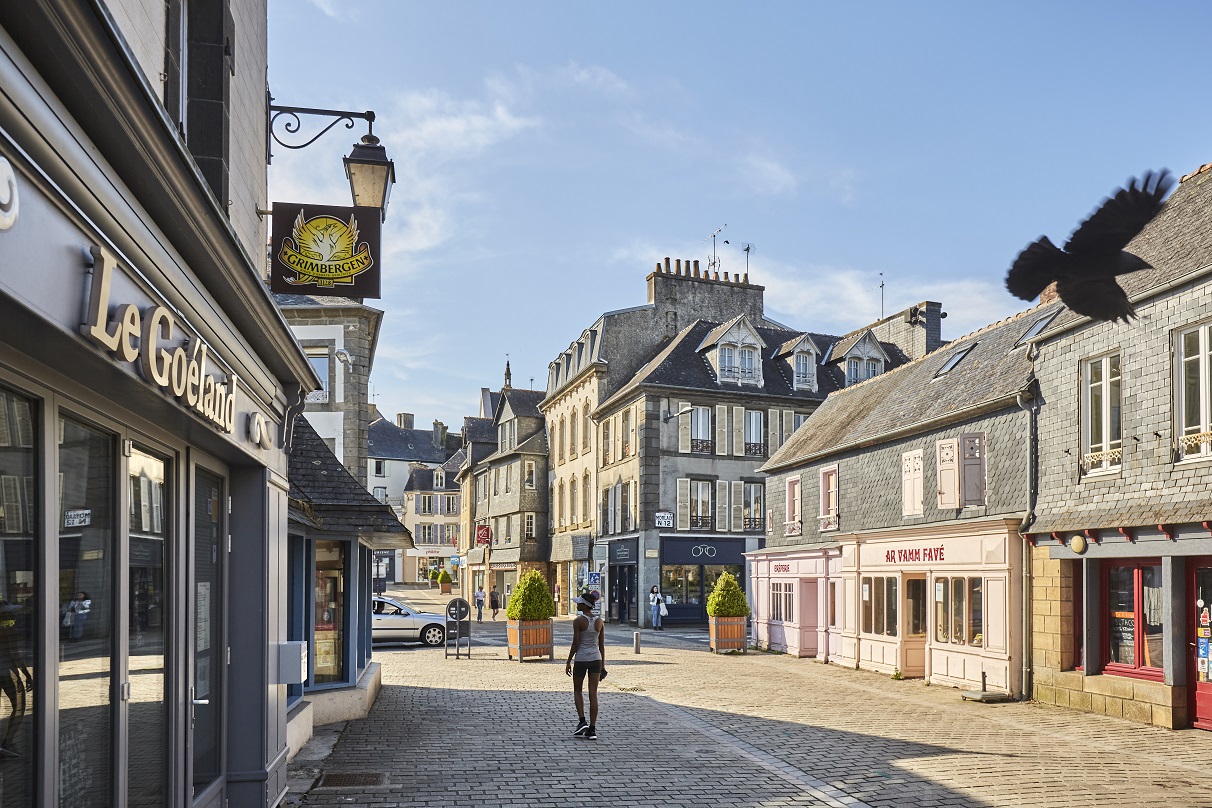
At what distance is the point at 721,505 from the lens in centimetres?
3962

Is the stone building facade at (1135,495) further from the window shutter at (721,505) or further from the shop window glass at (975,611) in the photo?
the window shutter at (721,505)

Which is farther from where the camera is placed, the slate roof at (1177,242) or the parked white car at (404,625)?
the parked white car at (404,625)

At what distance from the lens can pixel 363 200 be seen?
34.0ft

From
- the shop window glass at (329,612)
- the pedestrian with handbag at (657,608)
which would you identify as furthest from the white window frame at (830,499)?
the shop window glass at (329,612)

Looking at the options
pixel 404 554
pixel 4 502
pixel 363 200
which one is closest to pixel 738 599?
pixel 363 200

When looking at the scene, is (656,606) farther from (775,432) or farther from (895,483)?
(895,483)

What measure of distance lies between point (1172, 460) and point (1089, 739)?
365 centimetres

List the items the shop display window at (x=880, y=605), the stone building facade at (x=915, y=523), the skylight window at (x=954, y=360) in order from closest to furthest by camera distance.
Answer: the stone building facade at (x=915, y=523)
the shop display window at (x=880, y=605)
the skylight window at (x=954, y=360)

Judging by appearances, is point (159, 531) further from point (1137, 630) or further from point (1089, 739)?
point (1137, 630)

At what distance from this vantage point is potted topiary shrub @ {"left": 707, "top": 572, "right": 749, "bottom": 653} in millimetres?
26578

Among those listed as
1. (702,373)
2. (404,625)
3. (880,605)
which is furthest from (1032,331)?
(702,373)

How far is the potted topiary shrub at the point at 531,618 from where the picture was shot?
23.6 meters

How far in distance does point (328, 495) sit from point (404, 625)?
1703 cm

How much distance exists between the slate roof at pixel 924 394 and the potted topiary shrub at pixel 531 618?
730 cm
